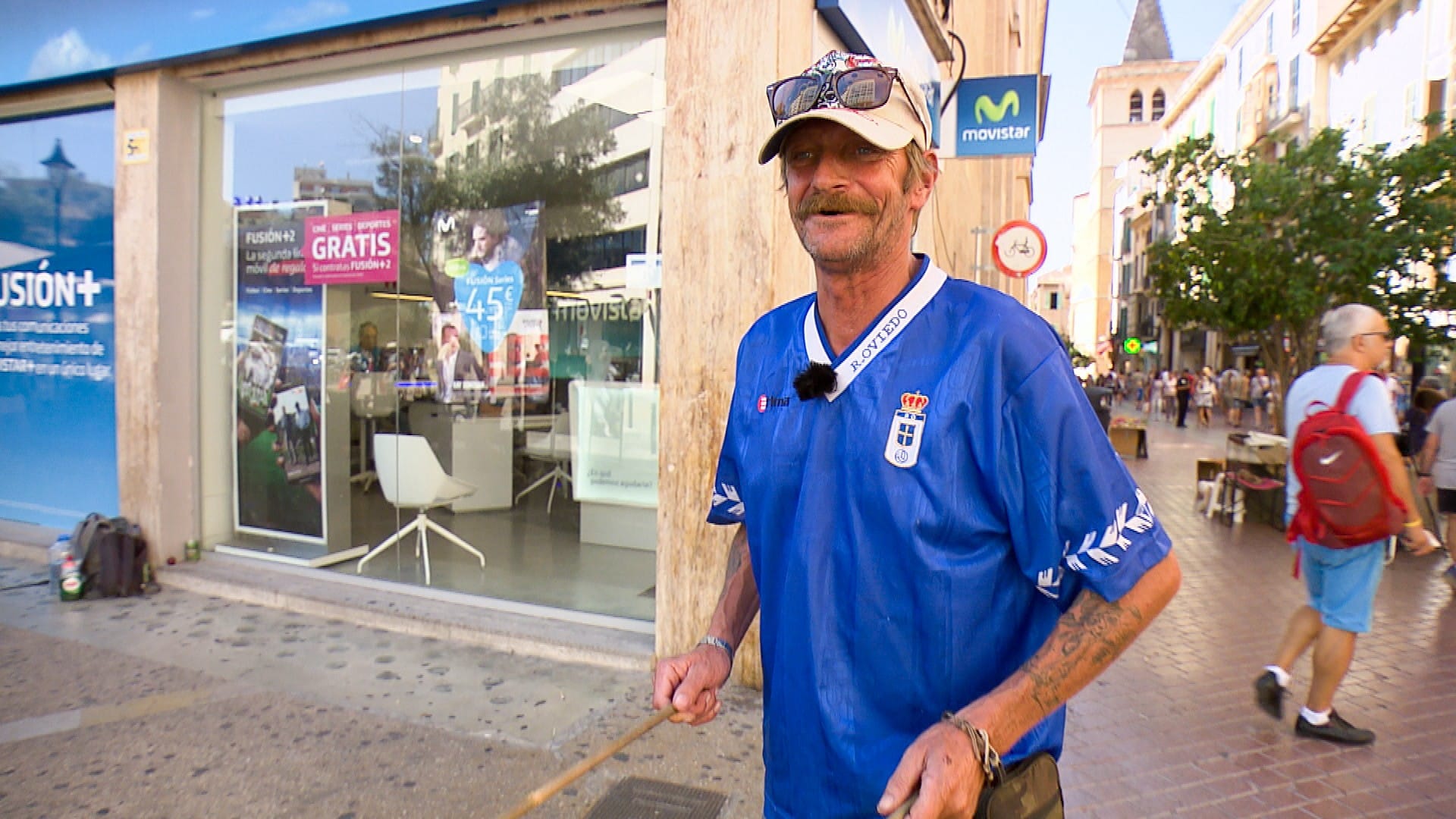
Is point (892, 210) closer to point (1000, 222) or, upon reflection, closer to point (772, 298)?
point (772, 298)

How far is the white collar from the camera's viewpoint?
154 cm

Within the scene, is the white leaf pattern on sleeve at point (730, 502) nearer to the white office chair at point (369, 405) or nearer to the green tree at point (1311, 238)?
the white office chair at point (369, 405)

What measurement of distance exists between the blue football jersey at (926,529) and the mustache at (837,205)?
147 millimetres

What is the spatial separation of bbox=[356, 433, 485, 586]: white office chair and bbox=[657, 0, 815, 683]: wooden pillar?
2185mm

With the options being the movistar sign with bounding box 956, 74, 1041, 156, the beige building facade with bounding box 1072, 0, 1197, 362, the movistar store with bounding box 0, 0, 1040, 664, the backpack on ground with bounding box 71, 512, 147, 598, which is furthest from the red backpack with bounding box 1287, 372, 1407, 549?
the beige building facade with bounding box 1072, 0, 1197, 362

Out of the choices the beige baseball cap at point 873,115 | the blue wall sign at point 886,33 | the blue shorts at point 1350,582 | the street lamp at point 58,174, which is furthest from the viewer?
the street lamp at point 58,174

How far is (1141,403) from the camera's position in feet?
146

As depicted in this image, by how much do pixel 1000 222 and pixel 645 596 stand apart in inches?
622

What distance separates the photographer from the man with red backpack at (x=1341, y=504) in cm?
406

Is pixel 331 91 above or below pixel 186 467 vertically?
above

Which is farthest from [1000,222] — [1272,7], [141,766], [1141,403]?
[1272,7]

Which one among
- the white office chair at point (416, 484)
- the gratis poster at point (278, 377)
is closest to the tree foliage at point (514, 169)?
the gratis poster at point (278, 377)

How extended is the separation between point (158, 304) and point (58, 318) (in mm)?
1569

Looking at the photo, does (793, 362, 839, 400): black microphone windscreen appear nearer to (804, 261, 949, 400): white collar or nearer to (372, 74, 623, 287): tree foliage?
(804, 261, 949, 400): white collar
